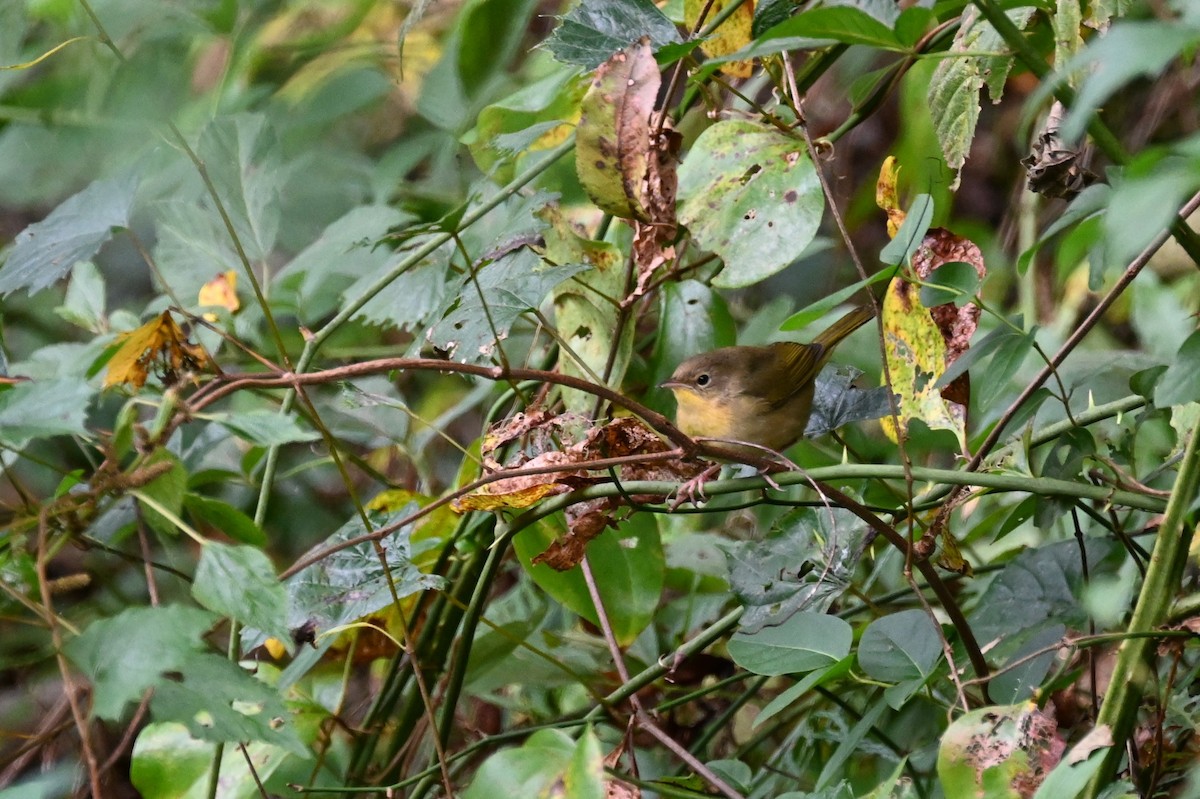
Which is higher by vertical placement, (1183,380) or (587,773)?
(1183,380)

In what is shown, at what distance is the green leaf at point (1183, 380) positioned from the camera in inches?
51.1

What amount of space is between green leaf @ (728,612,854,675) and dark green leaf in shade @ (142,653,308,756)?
0.64 meters

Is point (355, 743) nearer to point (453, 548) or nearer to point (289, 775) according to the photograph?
point (289, 775)

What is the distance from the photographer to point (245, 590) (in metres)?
1.20

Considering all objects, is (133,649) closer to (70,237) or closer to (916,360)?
(70,237)

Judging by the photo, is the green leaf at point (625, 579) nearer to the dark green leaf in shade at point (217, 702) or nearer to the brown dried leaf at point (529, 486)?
the brown dried leaf at point (529, 486)

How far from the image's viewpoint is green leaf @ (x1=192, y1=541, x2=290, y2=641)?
3.90 feet

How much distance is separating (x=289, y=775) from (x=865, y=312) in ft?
5.52

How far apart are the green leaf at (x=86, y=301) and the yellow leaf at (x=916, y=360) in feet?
5.70

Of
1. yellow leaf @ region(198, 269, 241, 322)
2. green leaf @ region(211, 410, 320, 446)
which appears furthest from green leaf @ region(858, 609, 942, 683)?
yellow leaf @ region(198, 269, 241, 322)

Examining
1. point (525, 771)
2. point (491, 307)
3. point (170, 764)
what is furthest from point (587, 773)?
point (170, 764)

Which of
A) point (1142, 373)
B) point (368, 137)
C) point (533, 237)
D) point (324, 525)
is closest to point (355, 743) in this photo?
point (533, 237)

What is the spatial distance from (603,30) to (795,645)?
92cm

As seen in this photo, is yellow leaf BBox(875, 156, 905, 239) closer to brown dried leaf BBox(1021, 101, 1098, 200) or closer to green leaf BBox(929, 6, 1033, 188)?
green leaf BBox(929, 6, 1033, 188)
